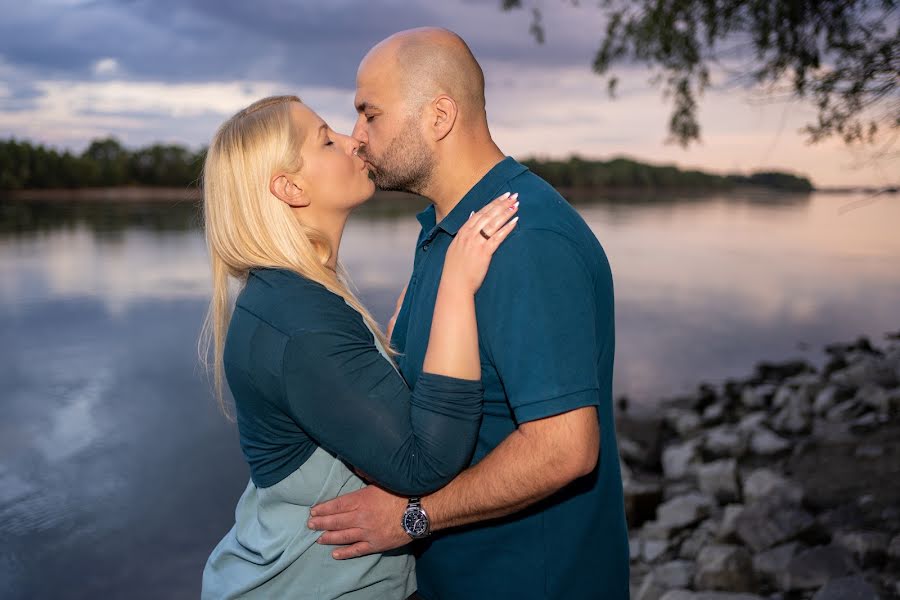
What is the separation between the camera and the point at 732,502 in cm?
595

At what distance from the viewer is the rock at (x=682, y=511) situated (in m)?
5.53

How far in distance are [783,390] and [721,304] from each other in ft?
33.3

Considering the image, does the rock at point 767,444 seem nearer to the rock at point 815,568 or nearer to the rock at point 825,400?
the rock at point 825,400

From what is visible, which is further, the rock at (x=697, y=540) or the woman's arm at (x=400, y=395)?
the rock at (x=697, y=540)

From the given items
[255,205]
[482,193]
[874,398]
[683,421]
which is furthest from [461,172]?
[874,398]

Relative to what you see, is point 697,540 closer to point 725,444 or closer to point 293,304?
point 725,444

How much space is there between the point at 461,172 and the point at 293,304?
0.69m

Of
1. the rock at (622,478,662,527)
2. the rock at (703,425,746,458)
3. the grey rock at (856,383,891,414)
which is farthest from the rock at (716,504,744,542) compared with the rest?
the grey rock at (856,383,891,414)

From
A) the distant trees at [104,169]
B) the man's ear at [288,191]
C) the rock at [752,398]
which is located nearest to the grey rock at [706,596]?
the man's ear at [288,191]

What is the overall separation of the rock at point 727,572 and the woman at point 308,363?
2946 mm

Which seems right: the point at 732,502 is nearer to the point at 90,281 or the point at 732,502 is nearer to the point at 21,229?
the point at 90,281

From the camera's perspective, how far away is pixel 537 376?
164cm

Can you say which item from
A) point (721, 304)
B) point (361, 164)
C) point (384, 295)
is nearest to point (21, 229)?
point (384, 295)

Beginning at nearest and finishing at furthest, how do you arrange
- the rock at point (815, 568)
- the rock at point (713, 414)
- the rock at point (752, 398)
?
the rock at point (815, 568) → the rock at point (713, 414) → the rock at point (752, 398)
